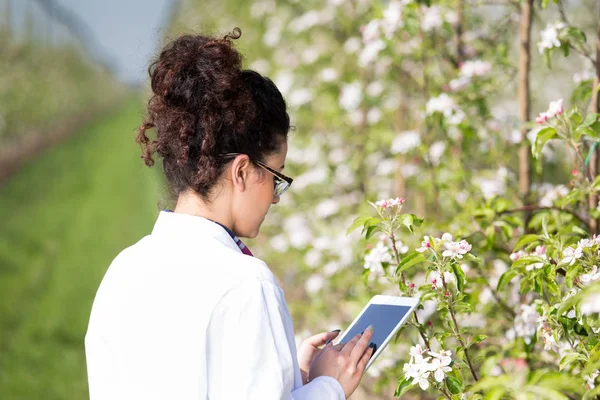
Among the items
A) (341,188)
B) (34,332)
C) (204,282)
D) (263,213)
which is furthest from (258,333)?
(34,332)

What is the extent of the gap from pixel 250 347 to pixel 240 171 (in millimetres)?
362

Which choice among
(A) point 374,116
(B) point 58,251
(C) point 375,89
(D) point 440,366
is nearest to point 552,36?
(D) point 440,366

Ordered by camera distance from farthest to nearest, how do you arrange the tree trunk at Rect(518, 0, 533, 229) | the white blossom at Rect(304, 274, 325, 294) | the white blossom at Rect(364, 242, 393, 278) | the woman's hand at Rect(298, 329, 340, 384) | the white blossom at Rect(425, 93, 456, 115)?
the white blossom at Rect(304, 274, 325, 294)
the white blossom at Rect(425, 93, 456, 115)
the tree trunk at Rect(518, 0, 533, 229)
the white blossom at Rect(364, 242, 393, 278)
the woman's hand at Rect(298, 329, 340, 384)

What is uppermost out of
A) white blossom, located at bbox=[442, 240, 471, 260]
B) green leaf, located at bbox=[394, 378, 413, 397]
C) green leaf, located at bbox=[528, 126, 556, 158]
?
green leaf, located at bbox=[528, 126, 556, 158]

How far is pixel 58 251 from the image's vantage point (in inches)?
304

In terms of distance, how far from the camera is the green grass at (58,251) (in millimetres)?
4645

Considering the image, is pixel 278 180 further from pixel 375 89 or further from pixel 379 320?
pixel 375 89

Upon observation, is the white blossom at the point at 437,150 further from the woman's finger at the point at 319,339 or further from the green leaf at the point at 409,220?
the woman's finger at the point at 319,339

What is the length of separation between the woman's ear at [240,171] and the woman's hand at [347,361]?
13.7 inches

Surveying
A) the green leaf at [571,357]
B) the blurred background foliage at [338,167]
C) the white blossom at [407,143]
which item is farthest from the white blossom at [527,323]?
the white blossom at [407,143]

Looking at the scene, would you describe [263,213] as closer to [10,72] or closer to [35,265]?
[35,265]

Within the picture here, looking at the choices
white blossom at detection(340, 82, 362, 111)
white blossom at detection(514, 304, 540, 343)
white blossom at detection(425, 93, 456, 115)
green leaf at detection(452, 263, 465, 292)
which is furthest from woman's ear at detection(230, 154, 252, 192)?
white blossom at detection(340, 82, 362, 111)

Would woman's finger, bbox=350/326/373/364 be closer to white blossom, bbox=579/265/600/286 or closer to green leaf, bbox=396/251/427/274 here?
green leaf, bbox=396/251/427/274

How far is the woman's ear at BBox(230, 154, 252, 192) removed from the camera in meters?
1.38
